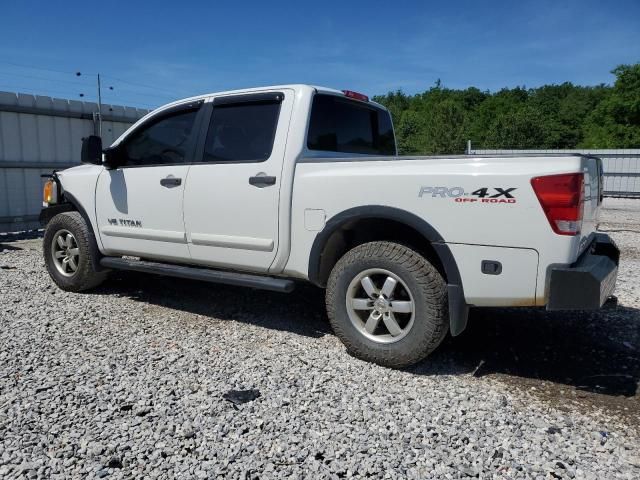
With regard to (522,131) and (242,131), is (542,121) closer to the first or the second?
(522,131)

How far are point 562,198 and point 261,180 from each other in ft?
6.99

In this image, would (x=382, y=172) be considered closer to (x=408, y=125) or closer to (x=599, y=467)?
(x=599, y=467)

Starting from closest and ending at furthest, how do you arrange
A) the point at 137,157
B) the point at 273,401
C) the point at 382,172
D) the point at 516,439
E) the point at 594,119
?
the point at 516,439 → the point at 273,401 → the point at 382,172 → the point at 137,157 → the point at 594,119

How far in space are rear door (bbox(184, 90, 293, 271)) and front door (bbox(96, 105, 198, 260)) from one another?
17 cm

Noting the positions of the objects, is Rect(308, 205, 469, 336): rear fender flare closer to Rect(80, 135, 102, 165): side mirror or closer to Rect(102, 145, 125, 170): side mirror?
Rect(102, 145, 125, 170): side mirror

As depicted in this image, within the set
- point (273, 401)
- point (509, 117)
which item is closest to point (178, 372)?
point (273, 401)

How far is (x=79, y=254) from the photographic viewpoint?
539cm

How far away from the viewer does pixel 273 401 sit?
3.12 m

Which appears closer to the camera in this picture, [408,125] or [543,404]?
[543,404]

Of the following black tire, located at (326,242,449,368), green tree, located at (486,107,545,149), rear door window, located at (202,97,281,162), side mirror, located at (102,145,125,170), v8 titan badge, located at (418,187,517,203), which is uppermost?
green tree, located at (486,107,545,149)

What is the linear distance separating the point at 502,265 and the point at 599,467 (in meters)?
1.17

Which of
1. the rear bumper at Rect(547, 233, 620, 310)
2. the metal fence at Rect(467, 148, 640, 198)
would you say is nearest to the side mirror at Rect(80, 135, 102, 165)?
the rear bumper at Rect(547, 233, 620, 310)

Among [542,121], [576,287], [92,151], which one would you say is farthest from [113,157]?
[542,121]

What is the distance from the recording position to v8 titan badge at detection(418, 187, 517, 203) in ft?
10.0
